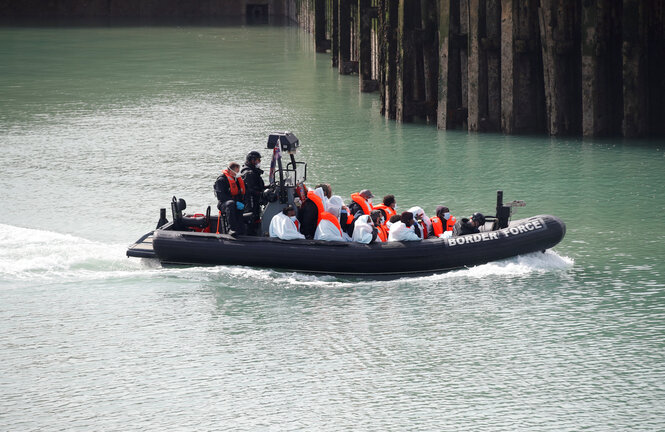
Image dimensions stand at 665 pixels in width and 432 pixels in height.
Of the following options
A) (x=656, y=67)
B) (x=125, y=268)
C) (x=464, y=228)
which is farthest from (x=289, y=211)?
(x=656, y=67)

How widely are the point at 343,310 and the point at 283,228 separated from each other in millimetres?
1985

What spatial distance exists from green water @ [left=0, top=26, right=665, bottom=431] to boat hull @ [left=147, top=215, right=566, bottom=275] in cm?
20

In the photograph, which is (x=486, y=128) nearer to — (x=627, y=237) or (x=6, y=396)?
(x=627, y=237)

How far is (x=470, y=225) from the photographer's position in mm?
16672

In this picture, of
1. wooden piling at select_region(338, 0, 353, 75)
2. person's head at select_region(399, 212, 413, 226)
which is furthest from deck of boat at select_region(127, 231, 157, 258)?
wooden piling at select_region(338, 0, 353, 75)

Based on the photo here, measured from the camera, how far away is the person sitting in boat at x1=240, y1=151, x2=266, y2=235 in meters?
17.0

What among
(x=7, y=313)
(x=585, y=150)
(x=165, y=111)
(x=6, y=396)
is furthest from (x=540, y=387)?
(x=165, y=111)

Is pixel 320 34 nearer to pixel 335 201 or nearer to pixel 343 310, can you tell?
pixel 335 201

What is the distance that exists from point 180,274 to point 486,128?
12.1m

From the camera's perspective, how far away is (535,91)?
25.8m

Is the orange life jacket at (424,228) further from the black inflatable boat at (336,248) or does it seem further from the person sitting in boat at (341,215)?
the person sitting in boat at (341,215)

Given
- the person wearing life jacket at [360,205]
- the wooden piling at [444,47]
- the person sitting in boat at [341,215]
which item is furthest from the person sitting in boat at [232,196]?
the wooden piling at [444,47]

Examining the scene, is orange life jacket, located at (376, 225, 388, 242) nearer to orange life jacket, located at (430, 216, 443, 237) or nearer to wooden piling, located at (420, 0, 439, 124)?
orange life jacket, located at (430, 216, 443, 237)

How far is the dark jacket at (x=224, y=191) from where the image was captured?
16.8 meters
